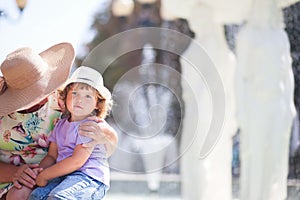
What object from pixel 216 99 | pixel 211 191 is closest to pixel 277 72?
pixel 216 99

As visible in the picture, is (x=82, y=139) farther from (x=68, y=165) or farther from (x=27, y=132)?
(x=27, y=132)

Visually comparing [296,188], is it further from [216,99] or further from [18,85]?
[18,85]

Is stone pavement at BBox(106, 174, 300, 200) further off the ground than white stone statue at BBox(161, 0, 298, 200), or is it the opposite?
white stone statue at BBox(161, 0, 298, 200)

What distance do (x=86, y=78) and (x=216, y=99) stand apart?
2.02 m

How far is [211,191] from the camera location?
4742mm

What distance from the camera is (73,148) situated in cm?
229

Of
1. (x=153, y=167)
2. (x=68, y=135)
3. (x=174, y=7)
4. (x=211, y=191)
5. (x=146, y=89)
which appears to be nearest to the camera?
(x=68, y=135)

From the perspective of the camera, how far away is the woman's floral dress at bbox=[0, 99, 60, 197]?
2.34 meters

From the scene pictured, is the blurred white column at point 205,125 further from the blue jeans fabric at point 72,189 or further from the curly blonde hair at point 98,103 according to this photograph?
the blue jeans fabric at point 72,189

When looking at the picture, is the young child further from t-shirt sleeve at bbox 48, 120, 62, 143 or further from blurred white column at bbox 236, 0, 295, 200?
blurred white column at bbox 236, 0, 295, 200

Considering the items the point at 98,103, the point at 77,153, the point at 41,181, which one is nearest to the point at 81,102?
the point at 98,103

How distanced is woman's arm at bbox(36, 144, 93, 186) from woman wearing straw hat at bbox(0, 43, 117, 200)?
5 centimetres

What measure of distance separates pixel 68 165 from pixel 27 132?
0.72 feet

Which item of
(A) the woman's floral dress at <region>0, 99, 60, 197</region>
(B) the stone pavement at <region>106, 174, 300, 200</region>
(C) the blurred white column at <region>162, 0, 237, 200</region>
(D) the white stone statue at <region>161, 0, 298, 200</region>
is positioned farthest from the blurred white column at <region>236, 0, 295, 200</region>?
(A) the woman's floral dress at <region>0, 99, 60, 197</region>
